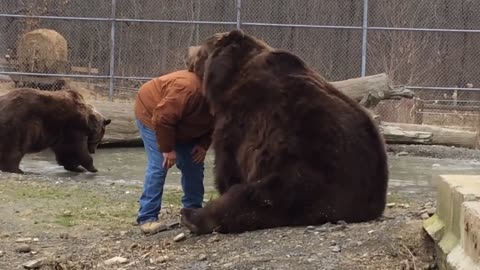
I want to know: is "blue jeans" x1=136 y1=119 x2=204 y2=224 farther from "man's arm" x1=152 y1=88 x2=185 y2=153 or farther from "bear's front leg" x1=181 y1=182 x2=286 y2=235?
"bear's front leg" x1=181 y1=182 x2=286 y2=235

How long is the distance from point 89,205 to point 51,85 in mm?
10391

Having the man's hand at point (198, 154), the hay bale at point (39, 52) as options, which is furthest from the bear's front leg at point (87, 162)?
the hay bale at point (39, 52)

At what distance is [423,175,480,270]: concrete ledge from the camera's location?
3.57 metres

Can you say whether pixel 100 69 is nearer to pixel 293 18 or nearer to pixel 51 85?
pixel 51 85

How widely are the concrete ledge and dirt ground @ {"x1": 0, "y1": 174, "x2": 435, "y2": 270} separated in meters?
0.18

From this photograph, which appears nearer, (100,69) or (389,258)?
(389,258)

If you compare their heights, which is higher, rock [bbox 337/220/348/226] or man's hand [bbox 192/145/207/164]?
man's hand [bbox 192/145/207/164]

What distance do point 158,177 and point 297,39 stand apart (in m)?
13.7

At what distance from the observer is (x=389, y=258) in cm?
440

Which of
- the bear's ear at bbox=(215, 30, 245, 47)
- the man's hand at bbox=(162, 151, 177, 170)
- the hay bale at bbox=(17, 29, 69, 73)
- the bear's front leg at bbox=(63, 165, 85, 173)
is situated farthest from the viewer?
the hay bale at bbox=(17, 29, 69, 73)

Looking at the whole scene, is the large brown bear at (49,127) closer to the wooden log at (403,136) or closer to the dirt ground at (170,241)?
the dirt ground at (170,241)

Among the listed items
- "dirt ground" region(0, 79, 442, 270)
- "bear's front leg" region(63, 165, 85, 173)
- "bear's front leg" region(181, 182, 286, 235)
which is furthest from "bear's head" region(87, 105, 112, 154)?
"bear's front leg" region(181, 182, 286, 235)

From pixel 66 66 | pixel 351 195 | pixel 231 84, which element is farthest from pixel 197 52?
pixel 66 66

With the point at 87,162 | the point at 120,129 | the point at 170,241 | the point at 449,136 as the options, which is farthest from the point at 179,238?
the point at 449,136
